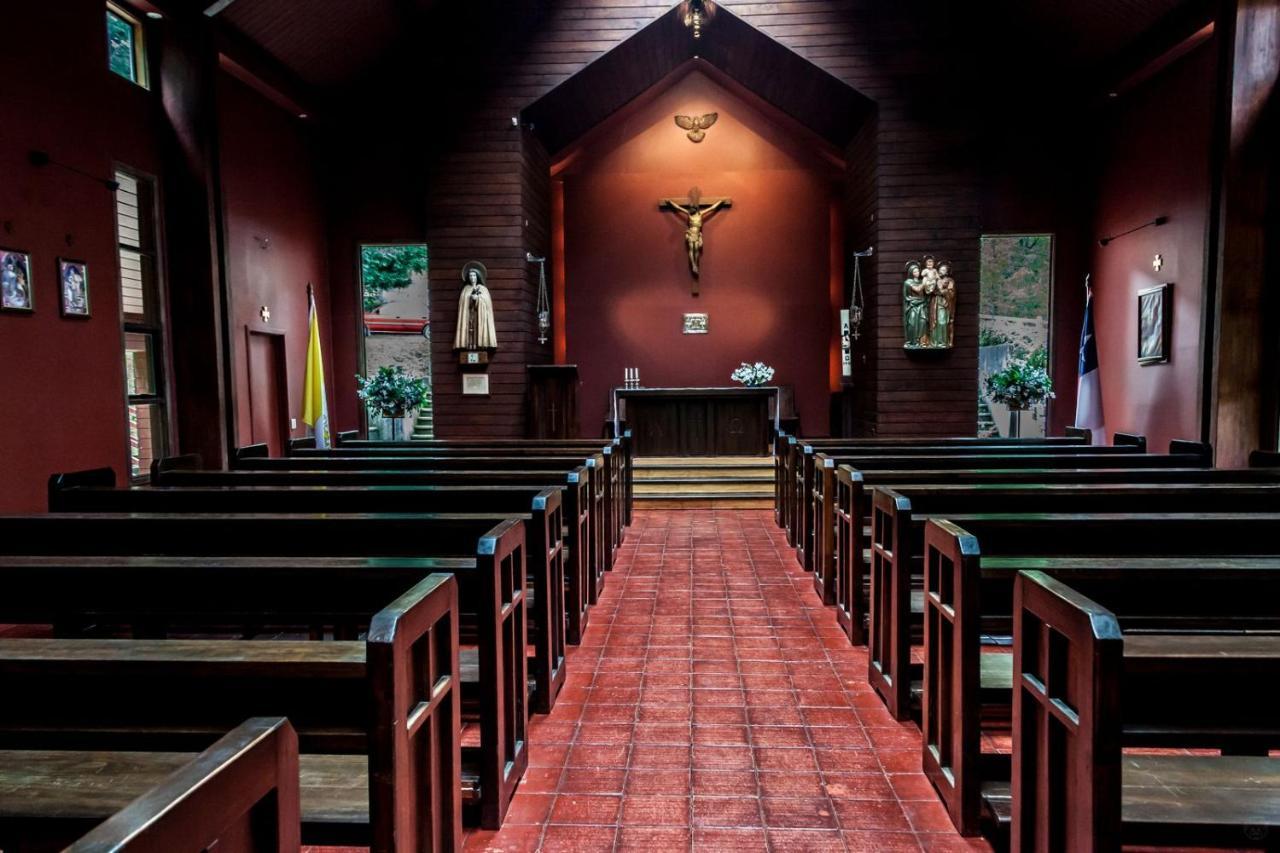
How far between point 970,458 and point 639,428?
4984 millimetres

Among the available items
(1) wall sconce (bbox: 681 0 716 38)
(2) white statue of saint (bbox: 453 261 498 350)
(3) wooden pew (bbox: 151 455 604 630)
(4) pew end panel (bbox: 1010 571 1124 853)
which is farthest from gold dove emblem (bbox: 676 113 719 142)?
(4) pew end panel (bbox: 1010 571 1124 853)

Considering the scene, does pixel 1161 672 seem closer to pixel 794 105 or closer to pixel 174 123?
pixel 174 123

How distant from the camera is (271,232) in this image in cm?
816

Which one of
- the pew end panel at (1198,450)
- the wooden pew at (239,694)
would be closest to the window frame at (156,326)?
the wooden pew at (239,694)

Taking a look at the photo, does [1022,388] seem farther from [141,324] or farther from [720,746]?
[141,324]

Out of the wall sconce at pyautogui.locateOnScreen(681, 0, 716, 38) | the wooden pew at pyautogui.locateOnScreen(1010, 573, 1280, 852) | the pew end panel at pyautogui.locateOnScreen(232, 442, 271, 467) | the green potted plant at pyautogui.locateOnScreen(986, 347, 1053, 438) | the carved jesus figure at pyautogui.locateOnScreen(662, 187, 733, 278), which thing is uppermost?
the wall sconce at pyautogui.locateOnScreen(681, 0, 716, 38)

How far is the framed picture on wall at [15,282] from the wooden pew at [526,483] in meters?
1.77

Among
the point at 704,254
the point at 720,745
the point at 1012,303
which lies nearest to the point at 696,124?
the point at 704,254

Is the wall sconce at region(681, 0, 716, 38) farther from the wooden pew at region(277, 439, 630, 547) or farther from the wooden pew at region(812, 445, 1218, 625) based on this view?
the wooden pew at region(812, 445, 1218, 625)

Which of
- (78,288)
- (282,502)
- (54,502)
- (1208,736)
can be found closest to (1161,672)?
(1208,736)

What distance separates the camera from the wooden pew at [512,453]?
4906 mm

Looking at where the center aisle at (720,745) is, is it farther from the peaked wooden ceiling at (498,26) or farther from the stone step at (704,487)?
the peaked wooden ceiling at (498,26)

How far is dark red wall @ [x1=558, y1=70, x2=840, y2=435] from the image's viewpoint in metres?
10.6

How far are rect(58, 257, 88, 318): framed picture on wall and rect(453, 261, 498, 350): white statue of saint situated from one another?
374cm
